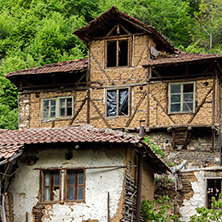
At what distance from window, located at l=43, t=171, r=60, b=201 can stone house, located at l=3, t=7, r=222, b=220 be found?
837 cm

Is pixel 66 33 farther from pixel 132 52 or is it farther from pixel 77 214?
pixel 77 214

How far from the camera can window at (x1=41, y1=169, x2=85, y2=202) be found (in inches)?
652

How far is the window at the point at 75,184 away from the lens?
16578mm

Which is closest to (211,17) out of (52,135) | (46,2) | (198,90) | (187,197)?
(46,2)

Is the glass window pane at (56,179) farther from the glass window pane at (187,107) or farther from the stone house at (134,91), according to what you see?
the glass window pane at (187,107)

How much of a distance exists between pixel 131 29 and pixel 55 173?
10571 mm

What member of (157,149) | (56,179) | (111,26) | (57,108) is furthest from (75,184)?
(111,26)

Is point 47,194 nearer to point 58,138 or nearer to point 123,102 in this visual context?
point 58,138

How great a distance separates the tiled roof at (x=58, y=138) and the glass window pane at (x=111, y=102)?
740 centimetres

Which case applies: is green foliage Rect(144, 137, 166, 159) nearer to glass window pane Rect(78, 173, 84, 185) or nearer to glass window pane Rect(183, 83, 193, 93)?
glass window pane Rect(183, 83, 193, 93)

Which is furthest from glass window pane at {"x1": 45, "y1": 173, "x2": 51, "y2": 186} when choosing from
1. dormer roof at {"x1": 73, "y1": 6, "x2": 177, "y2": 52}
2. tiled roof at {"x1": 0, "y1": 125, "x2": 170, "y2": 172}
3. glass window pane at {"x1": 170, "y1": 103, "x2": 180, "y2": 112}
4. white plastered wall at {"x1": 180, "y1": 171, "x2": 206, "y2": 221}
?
dormer roof at {"x1": 73, "y1": 6, "x2": 177, "y2": 52}

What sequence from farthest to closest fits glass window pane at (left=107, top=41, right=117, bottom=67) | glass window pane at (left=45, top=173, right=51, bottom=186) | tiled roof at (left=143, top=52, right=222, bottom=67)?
glass window pane at (left=107, top=41, right=117, bottom=67)
tiled roof at (left=143, top=52, right=222, bottom=67)
glass window pane at (left=45, top=173, right=51, bottom=186)

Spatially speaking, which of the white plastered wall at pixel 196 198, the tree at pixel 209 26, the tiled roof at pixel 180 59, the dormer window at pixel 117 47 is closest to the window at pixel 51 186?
the white plastered wall at pixel 196 198

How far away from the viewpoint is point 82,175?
1667cm
